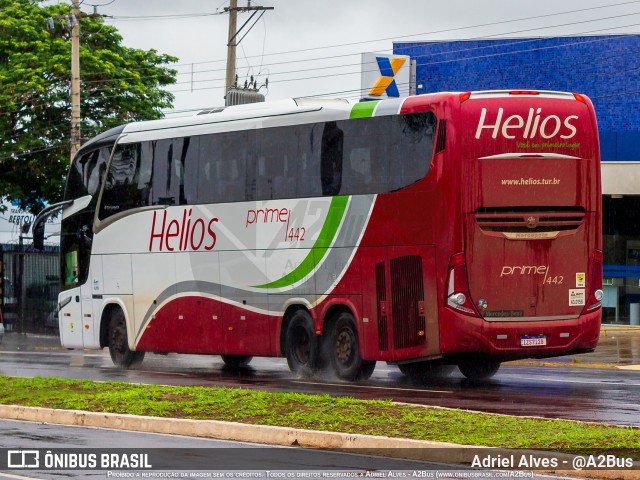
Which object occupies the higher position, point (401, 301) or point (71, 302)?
point (401, 301)

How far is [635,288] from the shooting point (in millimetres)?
40281

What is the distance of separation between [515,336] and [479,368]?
2.79 m

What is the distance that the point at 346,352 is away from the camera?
72.3ft

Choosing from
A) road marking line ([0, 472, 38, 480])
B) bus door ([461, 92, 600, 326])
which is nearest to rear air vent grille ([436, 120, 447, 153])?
bus door ([461, 92, 600, 326])

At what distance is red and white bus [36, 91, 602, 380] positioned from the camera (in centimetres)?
2012

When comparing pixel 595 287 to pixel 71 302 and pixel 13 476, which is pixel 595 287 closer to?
pixel 13 476

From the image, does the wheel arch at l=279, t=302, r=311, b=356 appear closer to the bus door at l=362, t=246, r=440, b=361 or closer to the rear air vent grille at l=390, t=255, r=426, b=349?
the bus door at l=362, t=246, r=440, b=361

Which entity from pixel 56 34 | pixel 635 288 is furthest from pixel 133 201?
pixel 56 34

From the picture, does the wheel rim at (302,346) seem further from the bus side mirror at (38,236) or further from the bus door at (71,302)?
the bus side mirror at (38,236)

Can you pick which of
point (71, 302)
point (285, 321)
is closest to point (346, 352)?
point (285, 321)

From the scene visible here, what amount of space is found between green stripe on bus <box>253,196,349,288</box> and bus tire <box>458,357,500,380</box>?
116 inches

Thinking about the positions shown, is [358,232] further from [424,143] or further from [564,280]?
[564,280]

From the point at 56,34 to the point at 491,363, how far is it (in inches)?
1201

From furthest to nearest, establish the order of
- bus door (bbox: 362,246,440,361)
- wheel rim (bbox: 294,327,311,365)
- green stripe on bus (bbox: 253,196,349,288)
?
wheel rim (bbox: 294,327,311,365)
green stripe on bus (bbox: 253,196,349,288)
bus door (bbox: 362,246,440,361)
